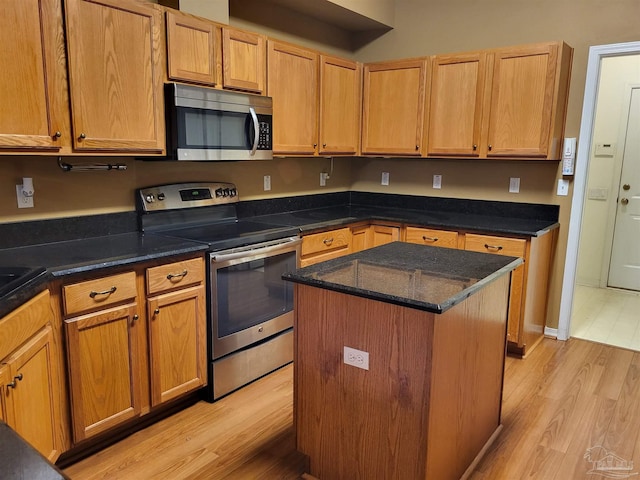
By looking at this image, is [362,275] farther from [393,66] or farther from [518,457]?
[393,66]

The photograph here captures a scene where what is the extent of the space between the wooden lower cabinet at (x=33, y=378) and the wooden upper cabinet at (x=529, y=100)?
303 cm

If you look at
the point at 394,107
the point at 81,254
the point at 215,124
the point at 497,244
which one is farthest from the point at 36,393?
the point at 394,107

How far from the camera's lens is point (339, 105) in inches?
152

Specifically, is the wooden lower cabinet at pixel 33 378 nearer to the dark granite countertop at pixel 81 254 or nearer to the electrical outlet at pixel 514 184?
the dark granite countertop at pixel 81 254

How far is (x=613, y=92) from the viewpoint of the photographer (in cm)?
484

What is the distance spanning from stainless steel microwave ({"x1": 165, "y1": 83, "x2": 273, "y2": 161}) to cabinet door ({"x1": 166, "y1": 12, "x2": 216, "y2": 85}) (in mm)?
83

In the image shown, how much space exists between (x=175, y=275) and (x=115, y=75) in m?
1.02

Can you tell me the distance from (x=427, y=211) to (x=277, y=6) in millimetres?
2041

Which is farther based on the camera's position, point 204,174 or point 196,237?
point 204,174

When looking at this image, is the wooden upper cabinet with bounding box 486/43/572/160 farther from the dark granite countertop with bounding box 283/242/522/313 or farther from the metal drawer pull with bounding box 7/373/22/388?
the metal drawer pull with bounding box 7/373/22/388

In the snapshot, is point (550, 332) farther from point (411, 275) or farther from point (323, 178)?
point (411, 275)

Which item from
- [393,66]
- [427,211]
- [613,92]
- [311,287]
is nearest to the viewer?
[311,287]

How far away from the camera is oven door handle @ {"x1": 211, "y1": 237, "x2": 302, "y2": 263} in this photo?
8.59 feet

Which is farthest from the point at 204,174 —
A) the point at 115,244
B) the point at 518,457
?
the point at 518,457
